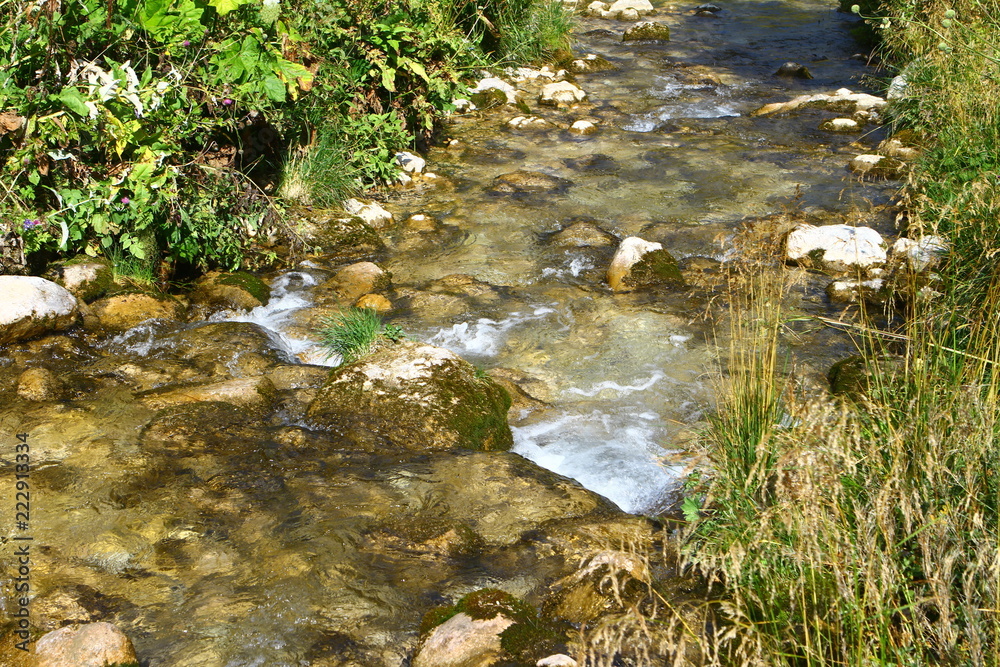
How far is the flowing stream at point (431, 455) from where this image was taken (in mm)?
3203

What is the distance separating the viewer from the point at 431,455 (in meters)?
4.24

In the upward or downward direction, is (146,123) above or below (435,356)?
above

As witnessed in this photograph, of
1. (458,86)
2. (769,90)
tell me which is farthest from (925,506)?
(769,90)

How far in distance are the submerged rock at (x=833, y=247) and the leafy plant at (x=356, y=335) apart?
3.06m

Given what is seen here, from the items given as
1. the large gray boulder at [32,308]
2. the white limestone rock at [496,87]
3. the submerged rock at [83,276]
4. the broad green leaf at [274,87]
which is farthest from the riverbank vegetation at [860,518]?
the white limestone rock at [496,87]

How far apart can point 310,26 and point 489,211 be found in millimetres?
2262

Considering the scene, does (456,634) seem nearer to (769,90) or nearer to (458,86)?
(458,86)

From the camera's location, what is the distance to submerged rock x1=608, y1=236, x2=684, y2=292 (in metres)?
6.50

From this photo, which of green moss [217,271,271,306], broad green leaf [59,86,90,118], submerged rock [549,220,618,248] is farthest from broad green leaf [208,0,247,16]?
submerged rock [549,220,618,248]

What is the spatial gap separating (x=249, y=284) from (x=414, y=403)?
2251mm

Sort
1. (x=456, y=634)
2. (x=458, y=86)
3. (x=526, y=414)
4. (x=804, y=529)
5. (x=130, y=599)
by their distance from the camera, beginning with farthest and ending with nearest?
(x=458, y=86) < (x=526, y=414) < (x=130, y=599) < (x=456, y=634) < (x=804, y=529)

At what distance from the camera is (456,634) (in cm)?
286

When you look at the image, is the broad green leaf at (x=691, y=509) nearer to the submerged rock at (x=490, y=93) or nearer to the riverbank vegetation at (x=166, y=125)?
the riverbank vegetation at (x=166, y=125)

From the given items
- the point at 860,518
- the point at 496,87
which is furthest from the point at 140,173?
the point at 496,87
